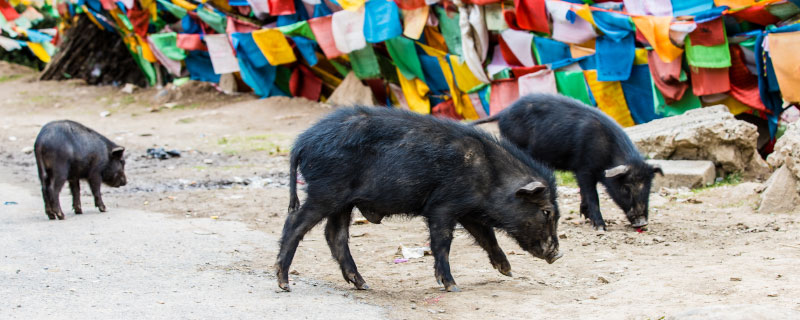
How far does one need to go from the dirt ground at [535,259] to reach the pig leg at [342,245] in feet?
0.36

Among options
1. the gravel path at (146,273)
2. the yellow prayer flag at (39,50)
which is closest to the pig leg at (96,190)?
the gravel path at (146,273)

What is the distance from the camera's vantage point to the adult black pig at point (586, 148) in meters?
7.89

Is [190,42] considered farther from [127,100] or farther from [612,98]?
[612,98]

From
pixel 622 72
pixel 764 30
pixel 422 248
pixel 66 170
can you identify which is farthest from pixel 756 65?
pixel 66 170

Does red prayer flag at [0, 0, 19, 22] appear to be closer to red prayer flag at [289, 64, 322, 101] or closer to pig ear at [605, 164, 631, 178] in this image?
red prayer flag at [289, 64, 322, 101]

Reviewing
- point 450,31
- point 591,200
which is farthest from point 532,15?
point 591,200

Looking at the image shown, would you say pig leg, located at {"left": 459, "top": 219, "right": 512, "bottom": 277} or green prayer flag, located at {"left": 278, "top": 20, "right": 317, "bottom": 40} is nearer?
pig leg, located at {"left": 459, "top": 219, "right": 512, "bottom": 277}

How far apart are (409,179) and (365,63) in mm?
12507

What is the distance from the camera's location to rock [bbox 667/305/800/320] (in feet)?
13.1

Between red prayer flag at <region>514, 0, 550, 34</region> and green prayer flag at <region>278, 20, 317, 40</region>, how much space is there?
519 cm

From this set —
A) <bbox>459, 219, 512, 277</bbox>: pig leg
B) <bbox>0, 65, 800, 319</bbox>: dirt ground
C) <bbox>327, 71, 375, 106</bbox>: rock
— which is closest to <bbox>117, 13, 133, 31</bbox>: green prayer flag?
<bbox>327, 71, 375, 106</bbox>: rock

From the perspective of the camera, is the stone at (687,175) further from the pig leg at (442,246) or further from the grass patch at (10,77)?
the grass patch at (10,77)

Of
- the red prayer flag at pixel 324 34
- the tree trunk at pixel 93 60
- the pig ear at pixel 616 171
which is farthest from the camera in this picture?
the tree trunk at pixel 93 60

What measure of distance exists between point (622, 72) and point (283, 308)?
901cm
